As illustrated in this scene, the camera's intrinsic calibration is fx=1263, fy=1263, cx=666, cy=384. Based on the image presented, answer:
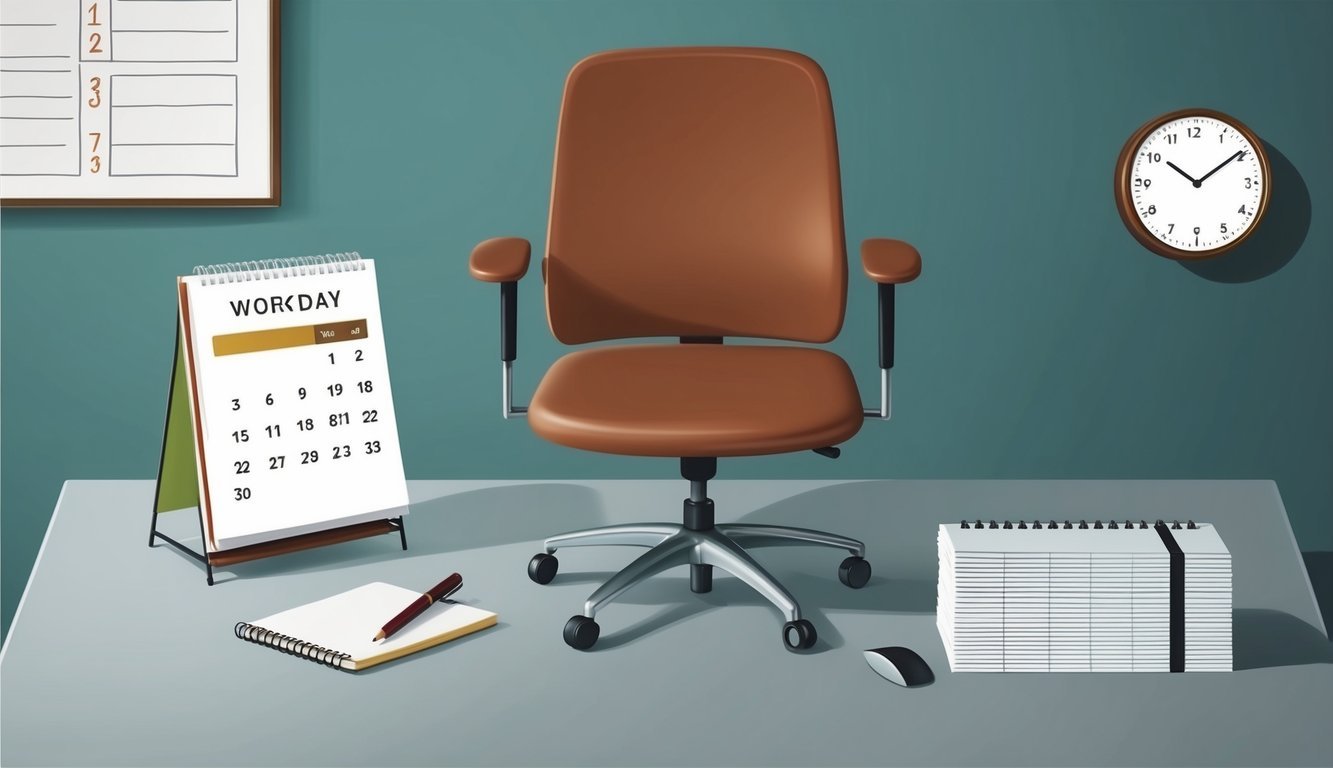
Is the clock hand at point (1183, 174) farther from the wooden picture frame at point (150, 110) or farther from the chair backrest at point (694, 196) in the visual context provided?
the wooden picture frame at point (150, 110)

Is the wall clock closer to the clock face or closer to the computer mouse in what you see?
the clock face

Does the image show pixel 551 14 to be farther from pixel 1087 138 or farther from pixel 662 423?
pixel 662 423

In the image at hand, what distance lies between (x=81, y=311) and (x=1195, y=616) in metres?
2.41

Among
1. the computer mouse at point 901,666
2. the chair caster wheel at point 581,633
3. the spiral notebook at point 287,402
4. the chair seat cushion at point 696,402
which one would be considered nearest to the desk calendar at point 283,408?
the spiral notebook at point 287,402

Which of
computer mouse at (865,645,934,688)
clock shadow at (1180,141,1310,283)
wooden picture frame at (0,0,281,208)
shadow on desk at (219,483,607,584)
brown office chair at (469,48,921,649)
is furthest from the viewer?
clock shadow at (1180,141,1310,283)

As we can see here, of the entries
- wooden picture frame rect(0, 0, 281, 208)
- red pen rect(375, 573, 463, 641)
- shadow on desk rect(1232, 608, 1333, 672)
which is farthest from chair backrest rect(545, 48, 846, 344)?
wooden picture frame rect(0, 0, 281, 208)

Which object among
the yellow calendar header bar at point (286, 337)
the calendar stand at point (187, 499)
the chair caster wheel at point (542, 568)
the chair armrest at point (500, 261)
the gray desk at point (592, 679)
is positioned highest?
the chair armrest at point (500, 261)

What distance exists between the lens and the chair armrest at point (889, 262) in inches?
75.5

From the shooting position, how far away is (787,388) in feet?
6.26

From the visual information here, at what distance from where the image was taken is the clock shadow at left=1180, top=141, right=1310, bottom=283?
2840 millimetres

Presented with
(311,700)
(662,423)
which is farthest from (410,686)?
(662,423)

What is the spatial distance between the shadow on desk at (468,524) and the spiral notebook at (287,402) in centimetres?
6

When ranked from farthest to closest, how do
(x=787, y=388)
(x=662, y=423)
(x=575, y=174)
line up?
(x=575, y=174)
(x=787, y=388)
(x=662, y=423)

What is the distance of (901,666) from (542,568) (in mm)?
→ 589
